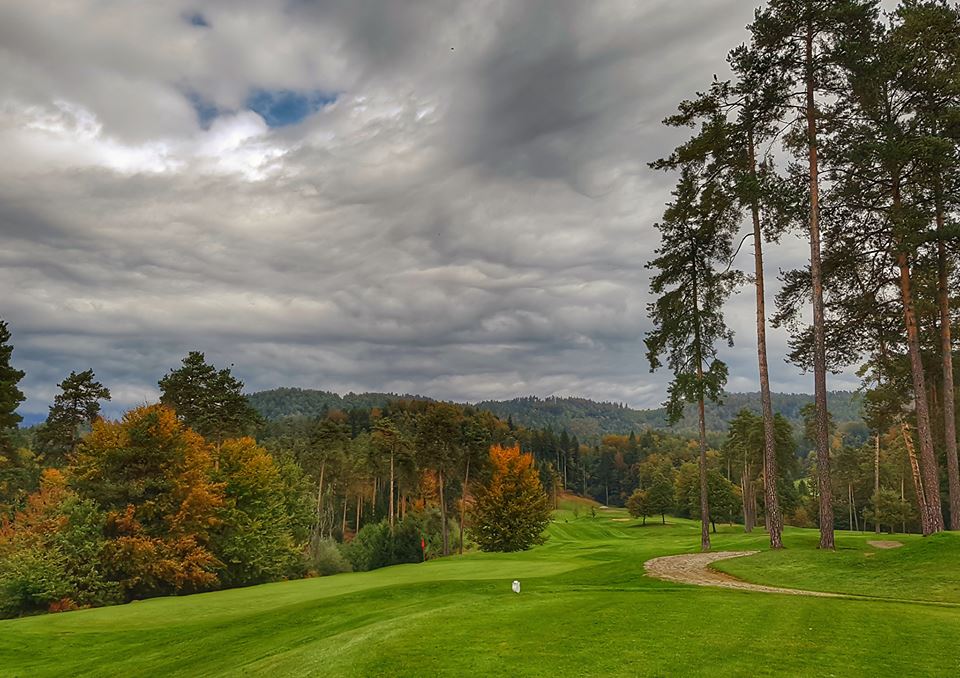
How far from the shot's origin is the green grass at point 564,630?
10078mm

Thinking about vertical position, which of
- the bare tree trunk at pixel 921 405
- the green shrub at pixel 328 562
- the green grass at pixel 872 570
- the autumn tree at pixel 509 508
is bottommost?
the green shrub at pixel 328 562

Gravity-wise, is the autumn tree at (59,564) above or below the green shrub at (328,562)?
above

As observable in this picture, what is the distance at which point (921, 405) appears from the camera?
24.7m

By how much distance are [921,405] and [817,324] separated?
17.1 ft

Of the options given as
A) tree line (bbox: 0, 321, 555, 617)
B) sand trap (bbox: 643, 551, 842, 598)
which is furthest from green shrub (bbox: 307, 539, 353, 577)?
sand trap (bbox: 643, 551, 842, 598)

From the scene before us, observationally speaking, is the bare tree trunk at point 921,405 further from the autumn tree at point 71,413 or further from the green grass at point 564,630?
the autumn tree at point 71,413

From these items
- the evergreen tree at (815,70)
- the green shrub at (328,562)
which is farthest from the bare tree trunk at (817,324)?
the green shrub at (328,562)

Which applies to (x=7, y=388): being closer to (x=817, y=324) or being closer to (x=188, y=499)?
(x=188, y=499)

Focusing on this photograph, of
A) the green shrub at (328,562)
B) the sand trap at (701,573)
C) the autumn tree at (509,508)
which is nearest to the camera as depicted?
the sand trap at (701,573)

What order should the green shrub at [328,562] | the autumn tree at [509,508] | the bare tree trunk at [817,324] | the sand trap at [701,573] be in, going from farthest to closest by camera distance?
the autumn tree at [509,508]
the green shrub at [328,562]
the bare tree trunk at [817,324]
the sand trap at [701,573]

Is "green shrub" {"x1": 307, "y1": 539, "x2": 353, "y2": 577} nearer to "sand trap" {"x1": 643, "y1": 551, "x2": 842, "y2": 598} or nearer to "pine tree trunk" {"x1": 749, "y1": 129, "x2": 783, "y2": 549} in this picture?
"sand trap" {"x1": 643, "y1": 551, "x2": 842, "y2": 598}

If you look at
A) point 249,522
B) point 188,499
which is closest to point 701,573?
point 188,499

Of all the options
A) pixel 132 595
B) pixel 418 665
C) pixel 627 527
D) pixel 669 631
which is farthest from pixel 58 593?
pixel 627 527

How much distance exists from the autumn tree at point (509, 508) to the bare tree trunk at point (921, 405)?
3805 centimetres
